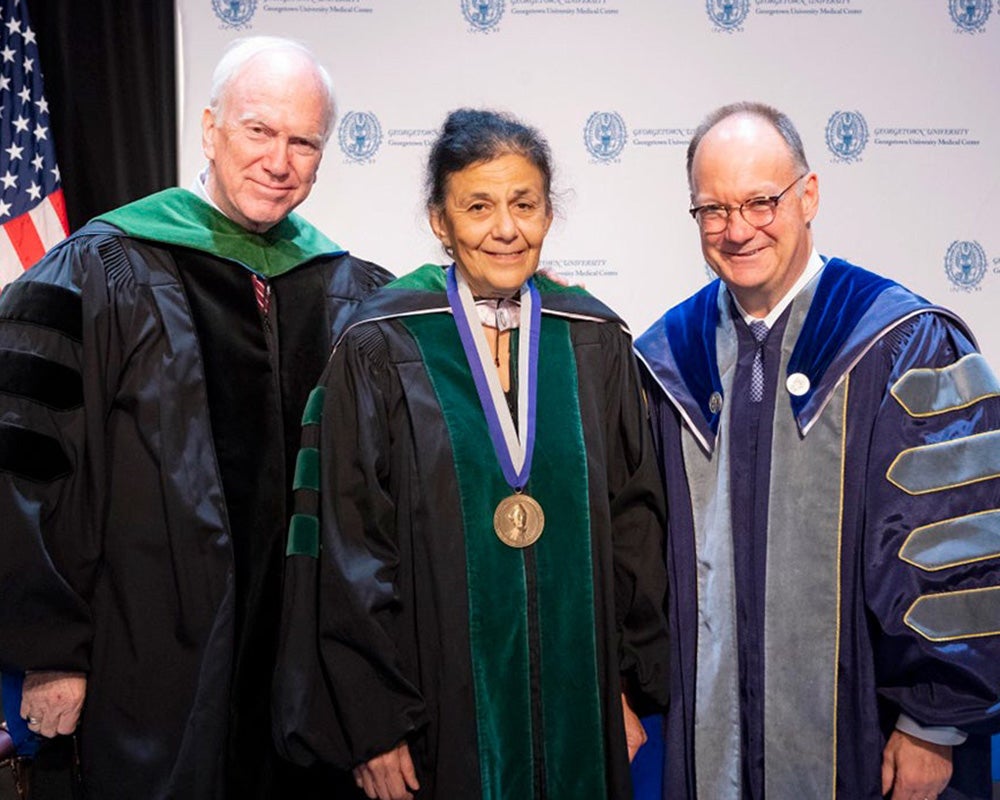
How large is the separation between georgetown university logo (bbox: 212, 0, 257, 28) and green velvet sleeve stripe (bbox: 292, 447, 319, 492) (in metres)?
2.98

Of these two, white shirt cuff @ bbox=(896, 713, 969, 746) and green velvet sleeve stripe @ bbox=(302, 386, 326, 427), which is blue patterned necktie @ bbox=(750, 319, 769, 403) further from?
green velvet sleeve stripe @ bbox=(302, 386, 326, 427)

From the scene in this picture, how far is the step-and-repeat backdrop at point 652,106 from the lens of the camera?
187 inches

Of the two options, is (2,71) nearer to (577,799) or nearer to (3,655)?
(3,655)

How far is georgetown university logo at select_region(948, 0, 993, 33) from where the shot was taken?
4.92m

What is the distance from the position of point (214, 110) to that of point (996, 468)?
6.65 feet

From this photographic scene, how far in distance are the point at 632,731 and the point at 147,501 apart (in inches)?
49.5

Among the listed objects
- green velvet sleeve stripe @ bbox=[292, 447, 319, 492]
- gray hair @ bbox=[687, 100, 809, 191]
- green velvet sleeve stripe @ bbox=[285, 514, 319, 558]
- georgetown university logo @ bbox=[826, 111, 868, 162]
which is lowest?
green velvet sleeve stripe @ bbox=[285, 514, 319, 558]

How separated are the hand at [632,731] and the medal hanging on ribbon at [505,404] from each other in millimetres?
528

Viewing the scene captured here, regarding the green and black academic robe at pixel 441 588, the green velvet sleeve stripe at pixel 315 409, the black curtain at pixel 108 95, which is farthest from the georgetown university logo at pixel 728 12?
the green velvet sleeve stripe at pixel 315 409

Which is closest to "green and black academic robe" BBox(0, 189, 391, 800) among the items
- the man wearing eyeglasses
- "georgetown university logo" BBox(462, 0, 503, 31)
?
the man wearing eyeglasses

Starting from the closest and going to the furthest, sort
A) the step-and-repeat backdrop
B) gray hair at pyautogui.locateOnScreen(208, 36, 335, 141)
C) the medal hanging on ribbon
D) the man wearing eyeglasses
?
1. the man wearing eyeglasses
2. the medal hanging on ribbon
3. gray hair at pyautogui.locateOnScreen(208, 36, 335, 141)
4. the step-and-repeat backdrop

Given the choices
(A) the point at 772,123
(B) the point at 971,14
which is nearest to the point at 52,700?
(A) the point at 772,123

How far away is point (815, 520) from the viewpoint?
238cm

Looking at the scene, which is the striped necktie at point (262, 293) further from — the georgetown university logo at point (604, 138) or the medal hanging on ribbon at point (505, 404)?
the georgetown university logo at point (604, 138)
